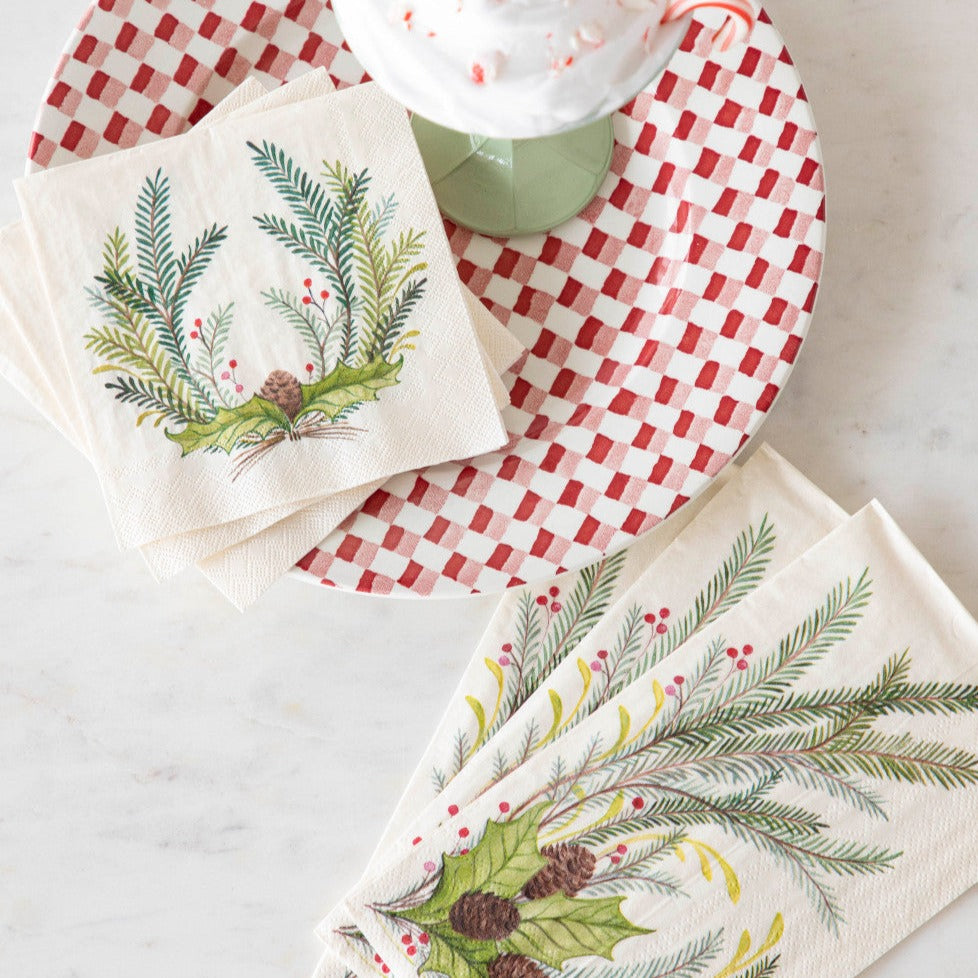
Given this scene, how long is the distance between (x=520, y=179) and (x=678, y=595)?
0.30m

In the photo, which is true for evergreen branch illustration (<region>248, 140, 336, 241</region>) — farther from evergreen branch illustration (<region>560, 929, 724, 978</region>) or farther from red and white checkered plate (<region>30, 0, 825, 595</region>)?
evergreen branch illustration (<region>560, 929, 724, 978</region>)

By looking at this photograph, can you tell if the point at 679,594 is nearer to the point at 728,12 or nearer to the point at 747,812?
the point at 747,812

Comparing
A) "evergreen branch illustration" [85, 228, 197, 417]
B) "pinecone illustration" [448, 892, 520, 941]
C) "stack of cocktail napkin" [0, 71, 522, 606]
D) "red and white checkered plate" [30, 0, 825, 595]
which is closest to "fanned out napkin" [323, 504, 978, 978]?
"pinecone illustration" [448, 892, 520, 941]

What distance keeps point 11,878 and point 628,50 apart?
0.70 metres

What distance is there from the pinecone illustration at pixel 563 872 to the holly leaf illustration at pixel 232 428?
332 mm

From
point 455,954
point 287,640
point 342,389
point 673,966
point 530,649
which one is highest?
point 342,389

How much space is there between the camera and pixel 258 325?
25.6 inches

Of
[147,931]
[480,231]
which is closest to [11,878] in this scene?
[147,931]

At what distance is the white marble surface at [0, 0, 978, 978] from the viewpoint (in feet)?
2.51

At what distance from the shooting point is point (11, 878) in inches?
30.6

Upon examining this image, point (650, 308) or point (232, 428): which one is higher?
point (232, 428)

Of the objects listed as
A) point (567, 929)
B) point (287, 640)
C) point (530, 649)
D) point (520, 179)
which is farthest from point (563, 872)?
point (520, 179)

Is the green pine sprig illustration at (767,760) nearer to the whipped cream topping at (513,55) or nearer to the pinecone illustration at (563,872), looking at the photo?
the pinecone illustration at (563,872)

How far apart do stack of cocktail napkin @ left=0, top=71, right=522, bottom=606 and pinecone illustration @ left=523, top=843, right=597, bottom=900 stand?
0.28 meters
